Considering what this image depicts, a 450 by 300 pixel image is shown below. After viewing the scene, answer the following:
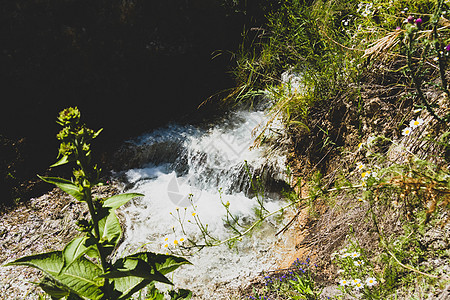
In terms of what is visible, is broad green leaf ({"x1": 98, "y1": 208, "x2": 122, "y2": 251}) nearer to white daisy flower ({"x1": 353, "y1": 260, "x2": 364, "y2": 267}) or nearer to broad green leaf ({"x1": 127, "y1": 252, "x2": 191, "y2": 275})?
broad green leaf ({"x1": 127, "y1": 252, "x2": 191, "y2": 275})

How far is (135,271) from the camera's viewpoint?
1.32 m

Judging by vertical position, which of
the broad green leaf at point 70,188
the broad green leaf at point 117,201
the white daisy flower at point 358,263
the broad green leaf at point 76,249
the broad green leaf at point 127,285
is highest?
the broad green leaf at point 70,188

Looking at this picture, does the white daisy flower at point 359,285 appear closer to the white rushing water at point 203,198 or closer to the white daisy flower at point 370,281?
the white daisy flower at point 370,281

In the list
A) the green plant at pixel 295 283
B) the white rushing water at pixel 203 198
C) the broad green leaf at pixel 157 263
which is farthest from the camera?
the white rushing water at pixel 203 198

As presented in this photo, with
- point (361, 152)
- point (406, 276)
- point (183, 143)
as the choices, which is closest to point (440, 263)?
point (406, 276)

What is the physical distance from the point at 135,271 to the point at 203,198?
2.66 metres

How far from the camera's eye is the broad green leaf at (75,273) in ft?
4.58

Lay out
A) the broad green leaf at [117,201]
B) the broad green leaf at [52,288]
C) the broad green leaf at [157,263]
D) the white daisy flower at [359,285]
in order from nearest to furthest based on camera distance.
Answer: the broad green leaf at [52,288] < the broad green leaf at [117,201] < the broad green leaf at [157,263] < the white daisy flower at [359,285]

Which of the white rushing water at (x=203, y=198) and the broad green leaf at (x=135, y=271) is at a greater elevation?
the broad green leaf at (x=135, y=271)

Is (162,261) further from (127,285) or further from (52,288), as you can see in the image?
(52,288)

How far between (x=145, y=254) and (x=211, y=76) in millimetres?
4526

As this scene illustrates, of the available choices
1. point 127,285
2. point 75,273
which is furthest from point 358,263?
point 75,273

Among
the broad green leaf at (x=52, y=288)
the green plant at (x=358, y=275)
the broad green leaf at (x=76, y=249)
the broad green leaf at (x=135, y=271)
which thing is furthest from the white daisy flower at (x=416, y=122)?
the broad green leaf at (x=52, y=288)

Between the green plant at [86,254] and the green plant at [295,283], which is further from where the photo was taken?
the green plant at [295,283]
